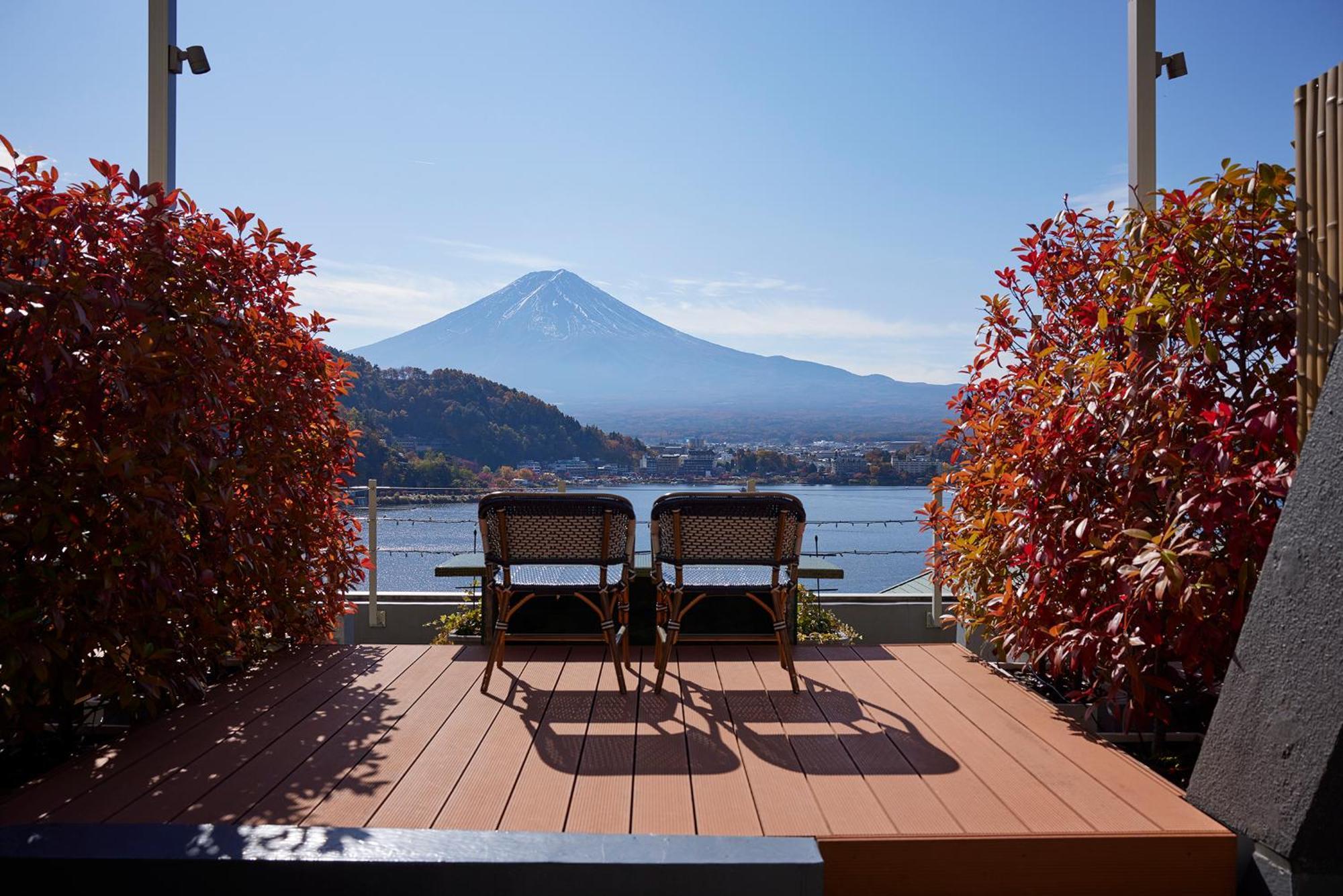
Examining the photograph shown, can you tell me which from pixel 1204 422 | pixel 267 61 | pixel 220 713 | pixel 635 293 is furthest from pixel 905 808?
pixel 635 293

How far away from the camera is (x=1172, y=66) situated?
13.4 feet

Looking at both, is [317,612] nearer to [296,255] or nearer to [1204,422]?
[296,255]

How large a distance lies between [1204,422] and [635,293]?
34961 millimetres

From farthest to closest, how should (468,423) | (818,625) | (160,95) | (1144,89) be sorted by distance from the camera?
(468,423) → (818,625) → (160,95) → (1144,89)

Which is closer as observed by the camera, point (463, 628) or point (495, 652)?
point (495, 652)

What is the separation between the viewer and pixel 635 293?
3688cm

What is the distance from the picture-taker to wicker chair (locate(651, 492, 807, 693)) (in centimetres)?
354

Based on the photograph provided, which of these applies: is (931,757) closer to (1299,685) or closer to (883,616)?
(1299,685)

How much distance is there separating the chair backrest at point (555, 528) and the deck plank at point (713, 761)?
2.04ft

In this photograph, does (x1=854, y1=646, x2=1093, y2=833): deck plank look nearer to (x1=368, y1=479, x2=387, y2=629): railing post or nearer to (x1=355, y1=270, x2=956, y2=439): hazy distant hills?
(x1=368, y1=479, x2=387, y2=629): railing post

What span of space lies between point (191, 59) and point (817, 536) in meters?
4.78

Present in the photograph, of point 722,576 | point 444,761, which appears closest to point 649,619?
point 722,576

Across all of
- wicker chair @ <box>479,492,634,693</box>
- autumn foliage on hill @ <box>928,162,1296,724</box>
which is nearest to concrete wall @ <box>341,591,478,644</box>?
wicker chair @ <box>479,492,634,693</box>

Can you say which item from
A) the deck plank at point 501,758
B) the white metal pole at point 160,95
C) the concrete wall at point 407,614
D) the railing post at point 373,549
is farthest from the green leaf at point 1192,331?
the concrete wall at point 407,614
